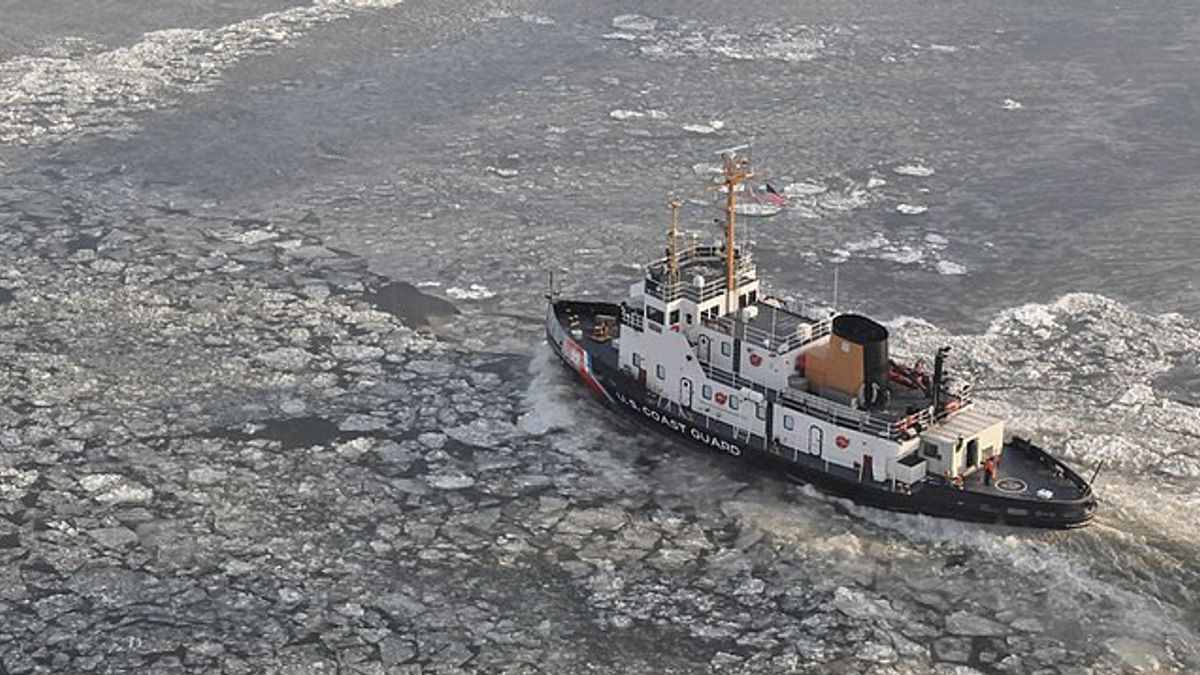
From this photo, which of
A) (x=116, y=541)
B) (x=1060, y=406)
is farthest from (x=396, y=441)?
(x=1060, y=406)

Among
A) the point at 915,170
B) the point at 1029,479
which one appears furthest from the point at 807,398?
the point at 915,170

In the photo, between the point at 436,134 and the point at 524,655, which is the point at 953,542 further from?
the point at 436,134

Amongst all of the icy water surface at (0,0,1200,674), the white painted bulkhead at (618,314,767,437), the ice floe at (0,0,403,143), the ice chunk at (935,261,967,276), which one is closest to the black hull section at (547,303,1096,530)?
the white painted bulkhead at (618,314,767,437)

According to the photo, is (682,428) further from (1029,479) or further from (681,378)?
(1029,479)

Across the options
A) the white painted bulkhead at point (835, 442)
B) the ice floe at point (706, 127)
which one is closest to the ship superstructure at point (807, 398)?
the white painted bulkhead at point (835, 442)

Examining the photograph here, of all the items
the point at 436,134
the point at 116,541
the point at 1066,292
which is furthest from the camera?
the point at 436,134

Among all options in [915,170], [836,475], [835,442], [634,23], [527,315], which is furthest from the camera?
[634,23]
